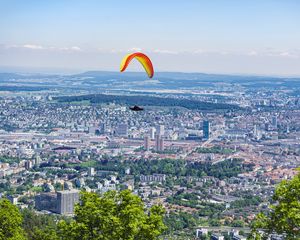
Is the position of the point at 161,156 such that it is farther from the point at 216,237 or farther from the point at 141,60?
the point at 141,60

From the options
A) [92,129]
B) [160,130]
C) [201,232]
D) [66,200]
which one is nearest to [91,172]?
[66,200]

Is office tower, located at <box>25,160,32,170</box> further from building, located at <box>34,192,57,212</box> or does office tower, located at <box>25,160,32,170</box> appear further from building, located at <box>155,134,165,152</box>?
building, located at <box>34,192,57,212</box>

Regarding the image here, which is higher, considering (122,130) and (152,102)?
(152,102)

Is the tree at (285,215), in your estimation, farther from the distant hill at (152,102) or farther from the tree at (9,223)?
the distant hill at (152,102)

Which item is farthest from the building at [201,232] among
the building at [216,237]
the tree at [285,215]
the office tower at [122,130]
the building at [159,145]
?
the office tower at [122,130]

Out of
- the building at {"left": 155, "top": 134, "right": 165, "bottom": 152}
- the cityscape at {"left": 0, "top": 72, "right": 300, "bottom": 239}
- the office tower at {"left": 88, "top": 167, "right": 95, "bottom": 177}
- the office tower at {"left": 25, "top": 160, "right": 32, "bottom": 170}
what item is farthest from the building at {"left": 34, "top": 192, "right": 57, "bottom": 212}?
the building at {"left": 155, "top": 134, "right": 165, "bottom": 152}

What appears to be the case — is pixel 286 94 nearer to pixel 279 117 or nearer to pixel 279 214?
pixel 279 117
